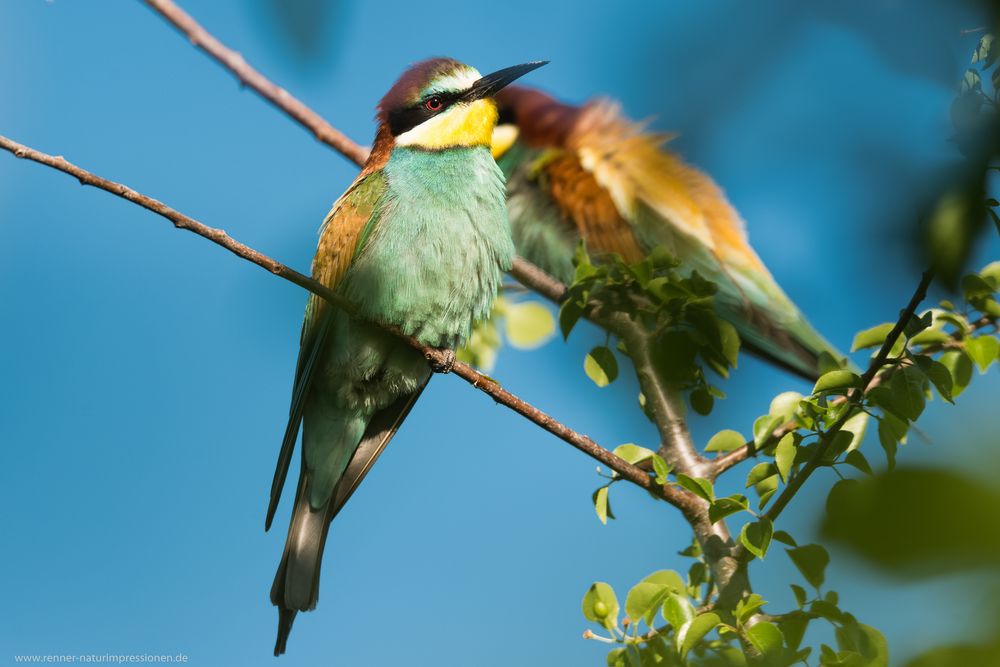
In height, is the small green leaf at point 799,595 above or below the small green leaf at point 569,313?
below

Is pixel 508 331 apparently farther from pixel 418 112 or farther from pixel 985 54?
pixel 985 54

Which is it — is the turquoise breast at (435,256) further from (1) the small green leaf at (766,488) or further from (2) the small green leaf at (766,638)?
(2) the small green leaf at (766,638)

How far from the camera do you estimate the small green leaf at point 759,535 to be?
132 centimetres

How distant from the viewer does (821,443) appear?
133 centimetres

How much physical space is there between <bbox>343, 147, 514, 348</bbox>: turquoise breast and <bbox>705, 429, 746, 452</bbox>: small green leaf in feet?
3.55

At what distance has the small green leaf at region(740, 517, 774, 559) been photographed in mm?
1324

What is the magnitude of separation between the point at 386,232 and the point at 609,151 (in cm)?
106

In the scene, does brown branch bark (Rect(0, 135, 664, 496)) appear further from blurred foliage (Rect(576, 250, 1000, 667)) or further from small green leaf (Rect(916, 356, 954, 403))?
small green leaf (Rect(916, 356, 954, 403))

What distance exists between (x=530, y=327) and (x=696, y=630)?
134cm

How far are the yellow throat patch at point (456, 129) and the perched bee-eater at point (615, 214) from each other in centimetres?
37

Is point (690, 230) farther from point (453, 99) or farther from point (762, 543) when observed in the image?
point (762, 543)

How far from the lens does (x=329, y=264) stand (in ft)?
9.16

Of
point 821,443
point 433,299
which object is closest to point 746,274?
point 433,299

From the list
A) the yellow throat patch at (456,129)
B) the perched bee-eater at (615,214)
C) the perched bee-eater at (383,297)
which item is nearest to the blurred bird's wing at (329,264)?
the perched bee-eater at (383,297)
